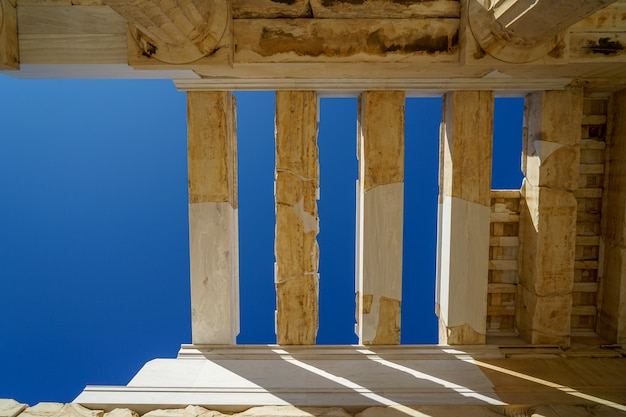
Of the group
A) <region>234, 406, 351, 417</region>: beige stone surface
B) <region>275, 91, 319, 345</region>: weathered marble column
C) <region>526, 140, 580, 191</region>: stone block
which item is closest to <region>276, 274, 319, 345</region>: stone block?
<region>275, 91, 319, 345</region>: weathered marble column

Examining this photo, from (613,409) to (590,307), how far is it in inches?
70.0

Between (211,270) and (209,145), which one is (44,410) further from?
(209,145)

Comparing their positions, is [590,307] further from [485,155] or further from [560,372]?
[485,155]

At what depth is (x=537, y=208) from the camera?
4961 mm

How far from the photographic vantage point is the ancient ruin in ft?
13.0

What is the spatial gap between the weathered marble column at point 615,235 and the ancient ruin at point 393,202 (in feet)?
0.07

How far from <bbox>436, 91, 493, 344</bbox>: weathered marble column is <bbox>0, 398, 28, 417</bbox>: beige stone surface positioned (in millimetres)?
4793

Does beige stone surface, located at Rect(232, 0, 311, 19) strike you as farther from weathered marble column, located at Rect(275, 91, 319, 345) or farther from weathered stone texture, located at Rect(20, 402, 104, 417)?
weathered stone texture, located at Rect(20, 402, 104, 417)

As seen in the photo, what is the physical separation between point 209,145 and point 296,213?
135 centimetres

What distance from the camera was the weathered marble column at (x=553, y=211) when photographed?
489 cm

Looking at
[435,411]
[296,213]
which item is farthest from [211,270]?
[435,411]

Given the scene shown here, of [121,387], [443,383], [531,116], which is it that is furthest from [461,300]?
[121,387]

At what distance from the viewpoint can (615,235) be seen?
5.11 meters

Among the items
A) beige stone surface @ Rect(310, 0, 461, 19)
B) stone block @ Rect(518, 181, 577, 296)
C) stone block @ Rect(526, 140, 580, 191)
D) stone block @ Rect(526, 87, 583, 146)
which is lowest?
stone block @ Rect(518, 181, 577, 296)
